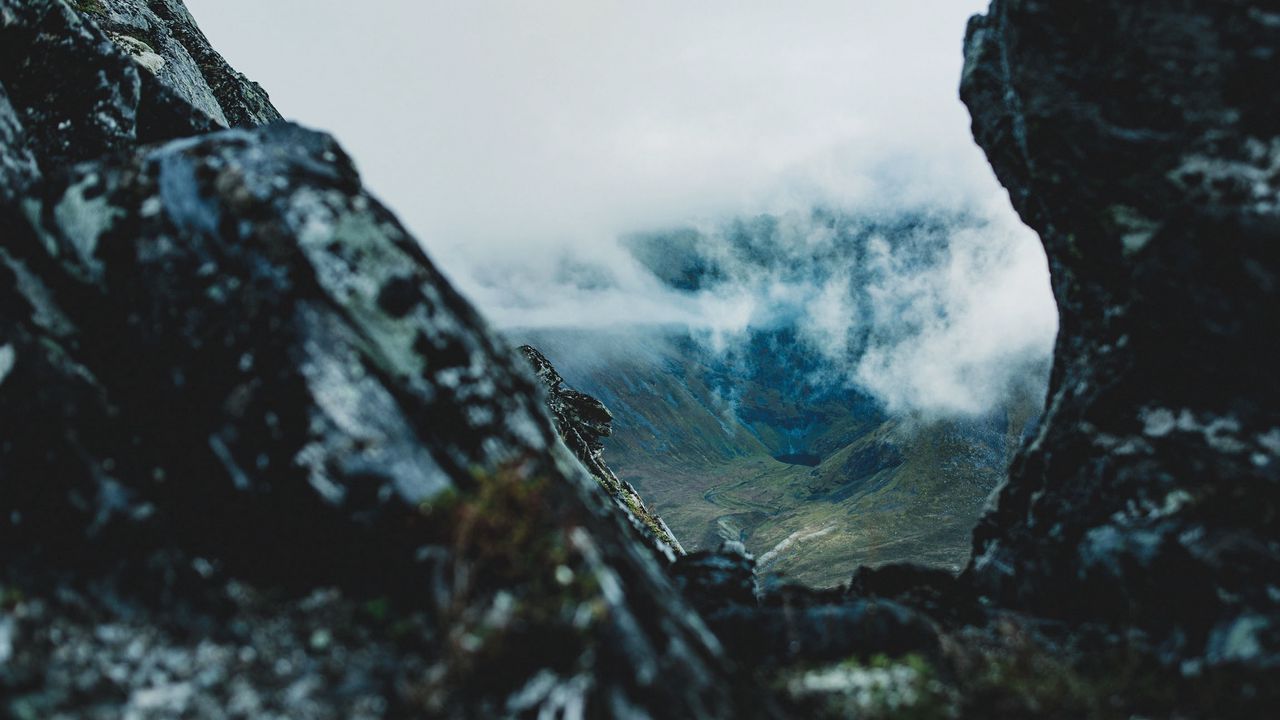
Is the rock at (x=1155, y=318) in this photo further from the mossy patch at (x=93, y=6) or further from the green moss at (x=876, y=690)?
the mossy patch at (x=93, y=6)

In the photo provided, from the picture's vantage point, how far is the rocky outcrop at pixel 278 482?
359 inches

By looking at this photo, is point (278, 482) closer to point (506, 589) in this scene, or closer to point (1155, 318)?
point (506, 589)

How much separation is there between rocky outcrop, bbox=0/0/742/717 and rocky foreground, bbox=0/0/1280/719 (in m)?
0.06

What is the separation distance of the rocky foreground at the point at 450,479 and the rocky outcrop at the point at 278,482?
0.06 m

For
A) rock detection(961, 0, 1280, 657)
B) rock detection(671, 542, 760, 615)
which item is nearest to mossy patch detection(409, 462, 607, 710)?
rock detection(671, 542, 760, 615)

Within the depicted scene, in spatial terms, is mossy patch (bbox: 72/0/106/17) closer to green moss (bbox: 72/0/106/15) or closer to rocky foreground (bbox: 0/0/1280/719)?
green moss (bbox: 72/0/106/15)

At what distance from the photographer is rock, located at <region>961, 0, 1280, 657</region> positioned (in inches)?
597

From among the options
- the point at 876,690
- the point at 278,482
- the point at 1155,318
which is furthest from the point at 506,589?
the point at 1155,318

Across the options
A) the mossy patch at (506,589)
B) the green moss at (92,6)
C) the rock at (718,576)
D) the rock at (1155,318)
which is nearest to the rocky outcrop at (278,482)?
the mossy patch at (506,589)

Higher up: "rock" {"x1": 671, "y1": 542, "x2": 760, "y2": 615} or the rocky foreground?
the rocky foreground

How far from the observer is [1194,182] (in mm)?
17172

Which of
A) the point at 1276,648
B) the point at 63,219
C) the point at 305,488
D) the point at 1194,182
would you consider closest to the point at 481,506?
the point at 305,488

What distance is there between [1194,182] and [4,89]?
35.9m

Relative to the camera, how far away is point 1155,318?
18.5 metres
